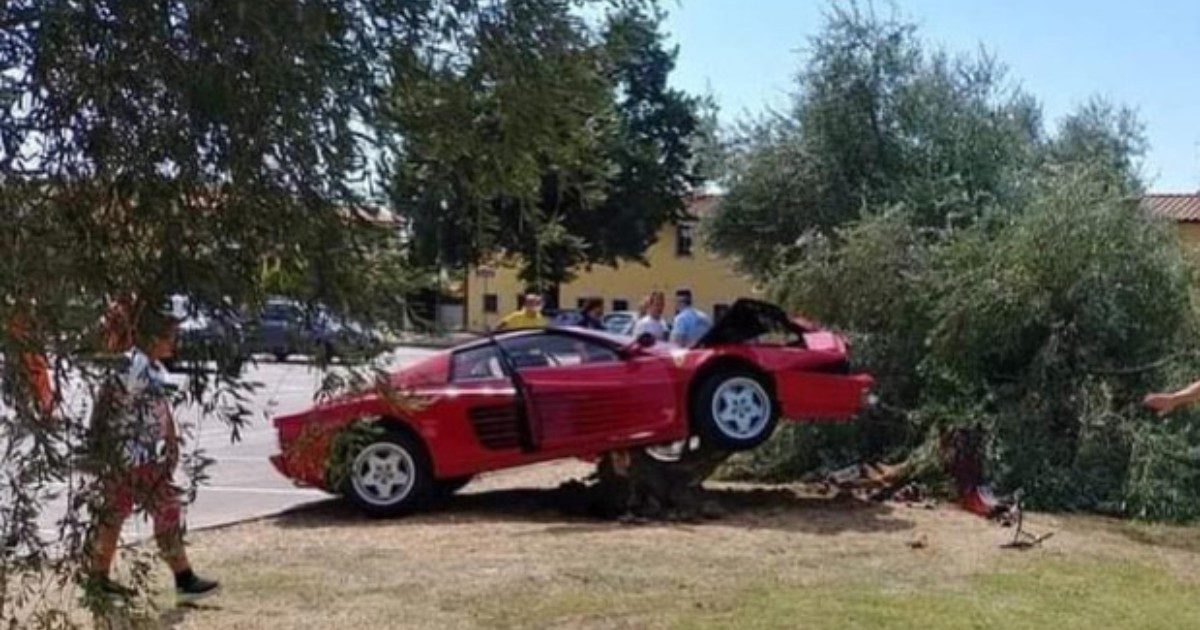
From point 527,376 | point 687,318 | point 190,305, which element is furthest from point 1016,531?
point 190,305

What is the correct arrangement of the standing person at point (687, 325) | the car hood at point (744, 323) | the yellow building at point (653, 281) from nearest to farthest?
the car hood at point (744, 323) → the standing person at point (687, 325) → the yellow building at point (653, 281)

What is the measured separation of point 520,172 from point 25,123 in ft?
4.47

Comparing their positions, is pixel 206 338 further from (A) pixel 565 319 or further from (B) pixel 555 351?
(A) pixel 565 319

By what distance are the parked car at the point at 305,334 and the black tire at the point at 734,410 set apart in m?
7.41

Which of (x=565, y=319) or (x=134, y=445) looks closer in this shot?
(x=134, y=445)

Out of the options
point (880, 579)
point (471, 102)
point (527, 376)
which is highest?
point (471, 102)

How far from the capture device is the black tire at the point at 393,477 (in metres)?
10.5

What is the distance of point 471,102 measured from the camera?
3.69 meters

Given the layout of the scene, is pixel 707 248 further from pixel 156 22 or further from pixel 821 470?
pixel 156 22

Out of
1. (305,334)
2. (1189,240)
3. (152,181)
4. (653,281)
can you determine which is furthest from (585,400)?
(653,281)

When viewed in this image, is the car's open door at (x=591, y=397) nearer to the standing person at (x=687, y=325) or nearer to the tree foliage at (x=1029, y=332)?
the tree foliage at (x=1029, y=332)

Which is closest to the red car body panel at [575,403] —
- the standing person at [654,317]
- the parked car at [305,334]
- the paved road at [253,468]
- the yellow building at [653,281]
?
the paved road at [253,468]

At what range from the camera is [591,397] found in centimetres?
1070

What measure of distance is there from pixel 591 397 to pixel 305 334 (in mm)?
7367
